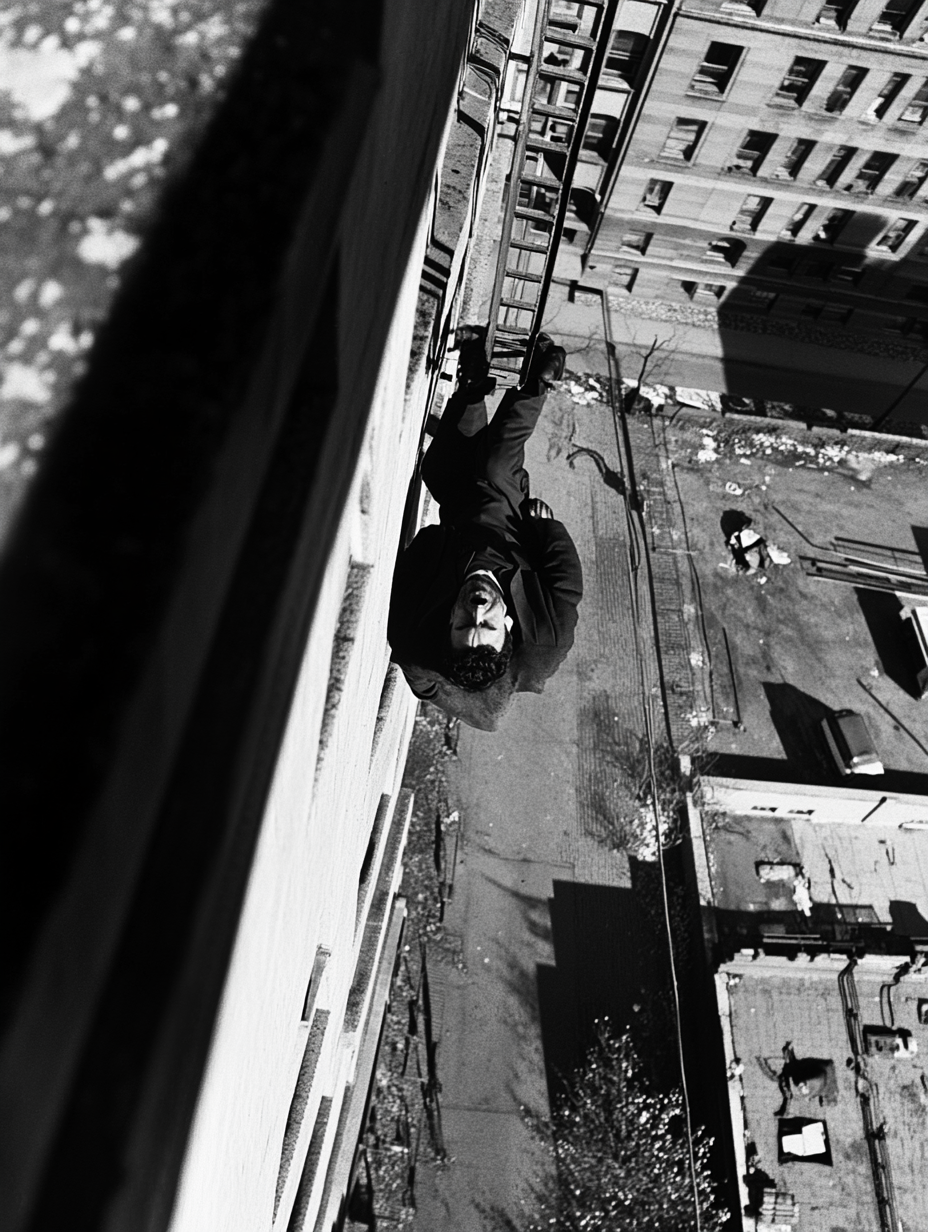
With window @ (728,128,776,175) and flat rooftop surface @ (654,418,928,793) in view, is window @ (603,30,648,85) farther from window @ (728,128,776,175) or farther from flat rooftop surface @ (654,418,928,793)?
flat rooftop surface @ (654,418,928,793)

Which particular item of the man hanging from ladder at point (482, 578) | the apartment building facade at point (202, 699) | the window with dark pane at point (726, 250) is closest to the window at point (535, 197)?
the man hanging from ladder at point (482, 578)

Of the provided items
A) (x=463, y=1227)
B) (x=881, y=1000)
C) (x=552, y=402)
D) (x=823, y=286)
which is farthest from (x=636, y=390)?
(x=463, y=1227)

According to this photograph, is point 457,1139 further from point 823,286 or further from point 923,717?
point 823,286

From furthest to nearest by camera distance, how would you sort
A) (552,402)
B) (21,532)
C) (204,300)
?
(552,402) < (204,300) < (21,532)

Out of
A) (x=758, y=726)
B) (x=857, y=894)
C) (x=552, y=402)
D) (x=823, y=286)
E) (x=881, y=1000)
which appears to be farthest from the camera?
(x=823, y=286)

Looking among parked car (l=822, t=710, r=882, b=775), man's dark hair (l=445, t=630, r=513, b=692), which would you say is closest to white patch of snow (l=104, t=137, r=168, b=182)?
man's dark hair (l=445, t=630, r=513, b=692)

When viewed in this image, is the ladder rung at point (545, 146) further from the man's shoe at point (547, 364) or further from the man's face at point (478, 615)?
the man's face at point (478, 615)

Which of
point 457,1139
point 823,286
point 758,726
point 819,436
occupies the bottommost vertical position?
point 457,1139
